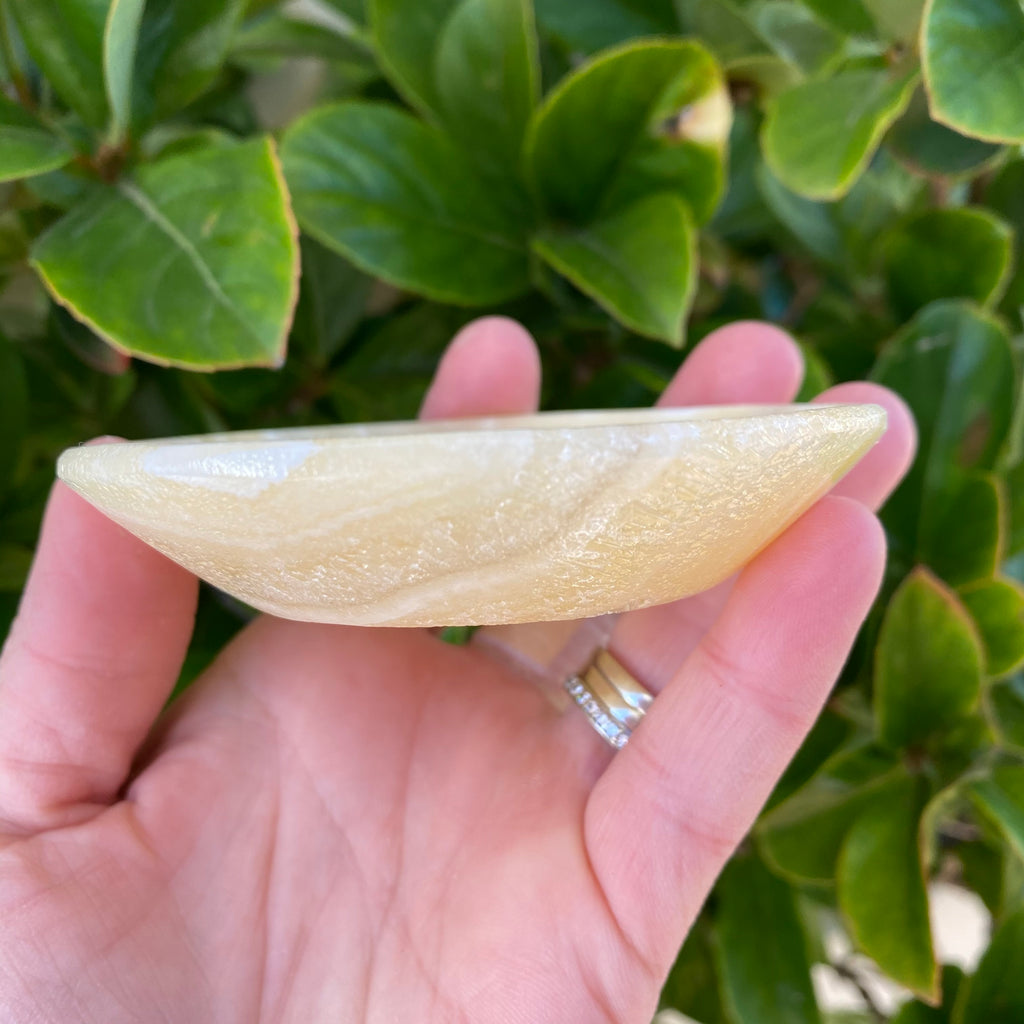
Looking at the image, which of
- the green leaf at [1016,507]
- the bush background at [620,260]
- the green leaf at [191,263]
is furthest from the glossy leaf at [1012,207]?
the green leaf at [191,263]

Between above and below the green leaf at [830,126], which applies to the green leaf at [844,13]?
above

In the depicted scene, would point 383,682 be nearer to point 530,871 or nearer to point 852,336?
point 530,871

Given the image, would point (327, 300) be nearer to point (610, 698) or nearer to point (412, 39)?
point (412, 39)

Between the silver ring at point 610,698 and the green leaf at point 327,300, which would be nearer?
the silver ring at point 610,698

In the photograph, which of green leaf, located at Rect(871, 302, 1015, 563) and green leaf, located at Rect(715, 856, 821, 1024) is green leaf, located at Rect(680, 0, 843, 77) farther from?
green leaf, located at Rect(715, 856, 821, 1024)

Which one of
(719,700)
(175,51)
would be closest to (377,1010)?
(719,700)

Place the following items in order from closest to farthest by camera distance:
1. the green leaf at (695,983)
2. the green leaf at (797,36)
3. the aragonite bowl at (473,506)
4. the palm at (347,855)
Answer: the aragonite bowl at (473,506), the palm at (347,855), the green leaf at (797,36), the green leaf at (695,983)

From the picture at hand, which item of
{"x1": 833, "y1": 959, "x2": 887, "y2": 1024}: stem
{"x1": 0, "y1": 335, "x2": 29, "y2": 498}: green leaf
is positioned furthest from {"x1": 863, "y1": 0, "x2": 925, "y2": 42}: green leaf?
{"x1": 833, "y1": 959, "x2": 887, "y2": 1024}: stem

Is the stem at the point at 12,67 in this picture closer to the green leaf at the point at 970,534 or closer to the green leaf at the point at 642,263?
the green leaf at the point at 642,263
